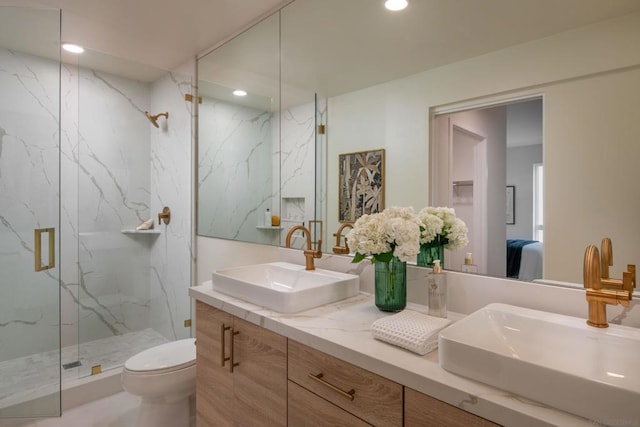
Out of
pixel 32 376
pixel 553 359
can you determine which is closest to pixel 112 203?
pixel 32 376

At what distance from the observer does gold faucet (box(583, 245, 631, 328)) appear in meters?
0.91

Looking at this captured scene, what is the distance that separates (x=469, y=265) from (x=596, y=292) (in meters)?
0.41

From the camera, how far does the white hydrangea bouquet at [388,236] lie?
1179mm

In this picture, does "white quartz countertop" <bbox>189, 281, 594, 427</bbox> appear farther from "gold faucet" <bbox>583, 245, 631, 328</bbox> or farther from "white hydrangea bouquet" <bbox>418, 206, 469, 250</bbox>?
"gold faucet" <bbox>583, 245, 631, 328</bbox>

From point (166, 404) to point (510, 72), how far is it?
7.49ft

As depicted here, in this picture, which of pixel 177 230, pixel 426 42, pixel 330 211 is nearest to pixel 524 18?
pixel 426 42

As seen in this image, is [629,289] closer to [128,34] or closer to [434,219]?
[434,219]

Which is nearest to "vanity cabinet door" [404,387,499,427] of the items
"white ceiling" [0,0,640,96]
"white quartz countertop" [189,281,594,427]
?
"white quartz countertop" [189,281,594,427]

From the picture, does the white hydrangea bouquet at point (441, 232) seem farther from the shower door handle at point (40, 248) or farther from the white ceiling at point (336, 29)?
the shower door handle at point (40, 248)

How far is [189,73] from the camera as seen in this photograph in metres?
2.78

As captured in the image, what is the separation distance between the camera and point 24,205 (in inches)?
82.1

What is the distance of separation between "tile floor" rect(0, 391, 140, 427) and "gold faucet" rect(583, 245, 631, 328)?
2.43m

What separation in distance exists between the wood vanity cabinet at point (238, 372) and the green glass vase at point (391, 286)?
0.39 metres

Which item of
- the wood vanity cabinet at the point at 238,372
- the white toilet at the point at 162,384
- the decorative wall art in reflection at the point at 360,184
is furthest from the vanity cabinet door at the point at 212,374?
the decorative wall art in reflection at the point at 360,184
